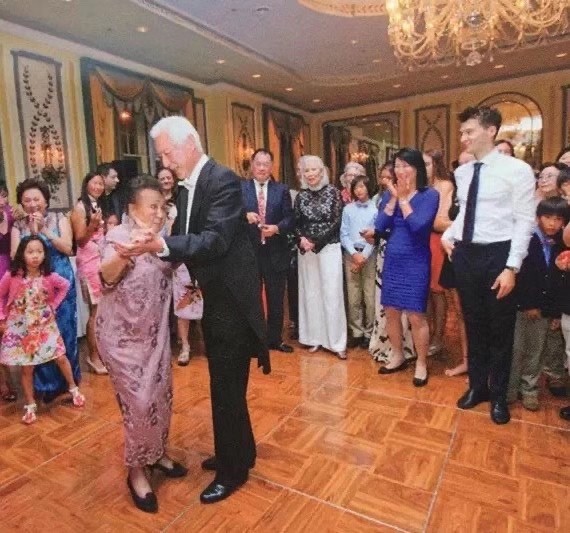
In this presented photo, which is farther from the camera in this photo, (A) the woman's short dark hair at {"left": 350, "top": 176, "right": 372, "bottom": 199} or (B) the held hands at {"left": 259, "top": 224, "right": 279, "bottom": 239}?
(A) the woman's short dark hair at {"left": 350, "top": 176, "right": 372, "bottom": 199}

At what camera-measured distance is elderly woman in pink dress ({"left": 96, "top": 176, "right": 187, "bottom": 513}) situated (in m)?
1.63

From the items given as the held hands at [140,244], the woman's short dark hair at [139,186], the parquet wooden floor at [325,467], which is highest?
the woman's short dark hair at [139,186]

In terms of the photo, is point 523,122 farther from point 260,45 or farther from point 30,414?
point 30,414

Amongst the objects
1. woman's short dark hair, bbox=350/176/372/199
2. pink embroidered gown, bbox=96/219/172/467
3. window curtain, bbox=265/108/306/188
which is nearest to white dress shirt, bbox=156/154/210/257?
pink embroidered gown, bbox=96/219/172/467

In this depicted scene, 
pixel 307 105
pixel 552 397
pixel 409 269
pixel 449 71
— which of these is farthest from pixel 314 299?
pixel 307 105

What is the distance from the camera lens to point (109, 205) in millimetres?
3859

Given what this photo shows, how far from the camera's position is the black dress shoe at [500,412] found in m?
2.33

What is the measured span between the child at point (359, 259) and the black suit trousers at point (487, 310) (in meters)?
1.04

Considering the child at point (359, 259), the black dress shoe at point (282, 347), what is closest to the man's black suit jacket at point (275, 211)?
the child at point (359, 259)

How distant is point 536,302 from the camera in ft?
7.68

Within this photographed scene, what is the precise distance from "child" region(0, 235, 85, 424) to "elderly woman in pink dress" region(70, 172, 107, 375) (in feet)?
1.56

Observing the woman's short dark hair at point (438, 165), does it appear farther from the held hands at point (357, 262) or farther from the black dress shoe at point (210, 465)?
the black dress shoe at point (210, 465)

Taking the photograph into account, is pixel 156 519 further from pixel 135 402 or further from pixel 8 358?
pixel 8 358

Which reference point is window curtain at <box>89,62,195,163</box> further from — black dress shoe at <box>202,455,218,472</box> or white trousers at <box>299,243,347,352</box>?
black dress shoe at <box>202,455,218,472</box>
